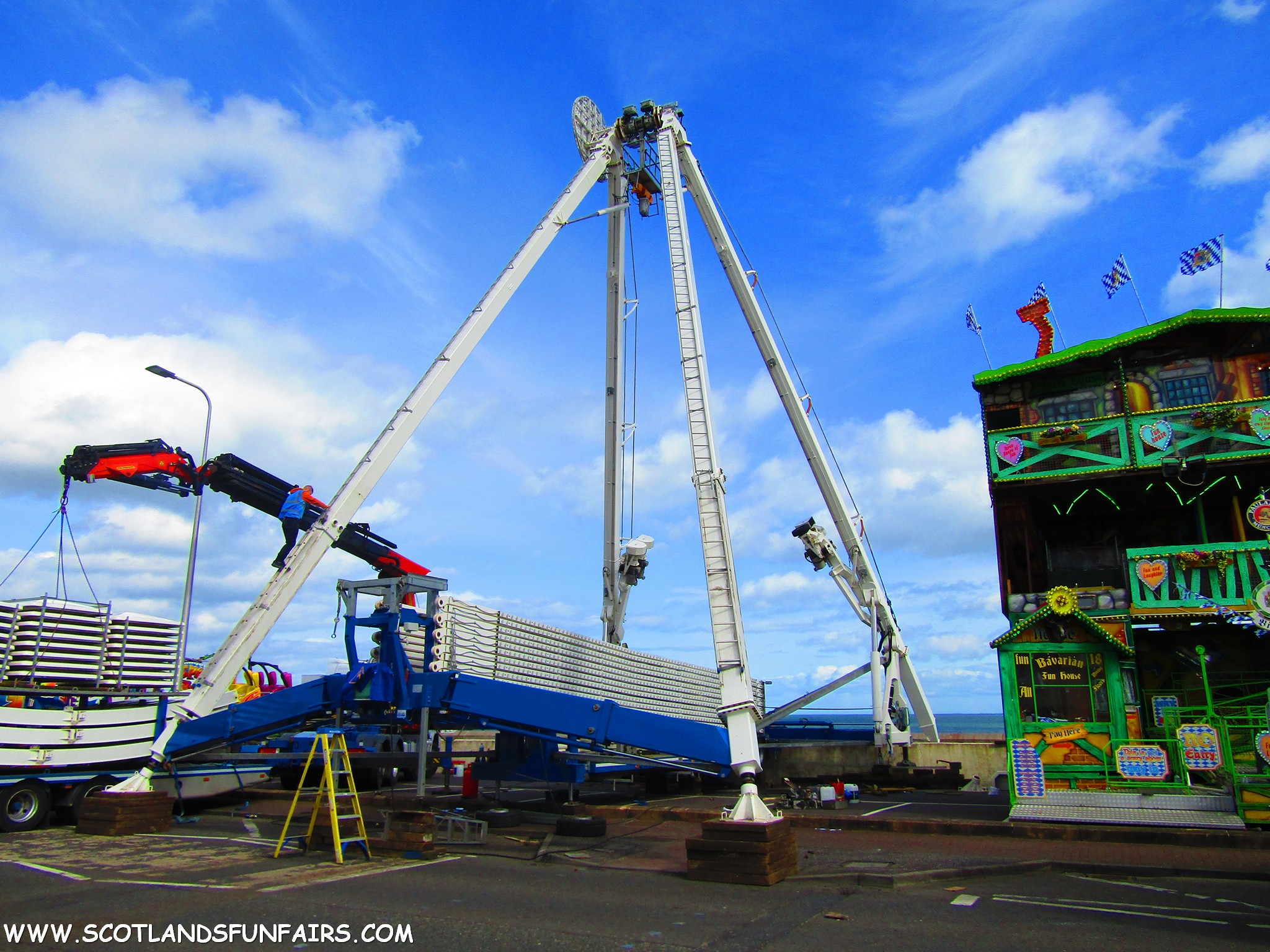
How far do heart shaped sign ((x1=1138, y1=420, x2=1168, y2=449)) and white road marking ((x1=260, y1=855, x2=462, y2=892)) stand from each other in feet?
62.9

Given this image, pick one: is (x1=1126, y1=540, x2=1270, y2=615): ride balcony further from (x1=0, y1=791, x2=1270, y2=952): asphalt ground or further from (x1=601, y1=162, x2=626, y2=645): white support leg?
(x1=601, y1=162, x2=626, y2=645): white support leg

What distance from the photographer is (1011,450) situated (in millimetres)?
22406

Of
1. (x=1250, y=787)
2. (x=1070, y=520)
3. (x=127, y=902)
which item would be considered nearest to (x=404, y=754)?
(x=127, y=902)

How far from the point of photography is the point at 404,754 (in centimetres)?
2161

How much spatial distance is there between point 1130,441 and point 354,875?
20.5 meters

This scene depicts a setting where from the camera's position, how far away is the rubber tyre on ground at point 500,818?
595 inches

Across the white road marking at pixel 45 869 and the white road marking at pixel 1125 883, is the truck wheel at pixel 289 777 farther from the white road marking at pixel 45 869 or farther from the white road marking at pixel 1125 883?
the white road marking at pixel 1125 883

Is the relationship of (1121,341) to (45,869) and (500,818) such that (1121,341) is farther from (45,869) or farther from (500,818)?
(45,869)

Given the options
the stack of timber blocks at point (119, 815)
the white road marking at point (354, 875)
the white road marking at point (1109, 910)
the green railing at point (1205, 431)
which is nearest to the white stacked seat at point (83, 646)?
the stack of timber blocks at point (119, 815)

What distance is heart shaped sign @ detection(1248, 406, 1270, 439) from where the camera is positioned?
1992 centimetres

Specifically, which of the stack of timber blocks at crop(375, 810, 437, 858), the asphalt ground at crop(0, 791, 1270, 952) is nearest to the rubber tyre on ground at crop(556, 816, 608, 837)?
the asphalt ground at crop(0, 791, 1270, 952)

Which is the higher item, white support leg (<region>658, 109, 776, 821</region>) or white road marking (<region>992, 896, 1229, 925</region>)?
white support leg (<region>658, 109, 776, 821</region>)

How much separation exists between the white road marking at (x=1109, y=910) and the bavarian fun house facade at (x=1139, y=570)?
627 centimetres

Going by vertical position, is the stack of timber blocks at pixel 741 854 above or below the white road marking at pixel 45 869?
above
